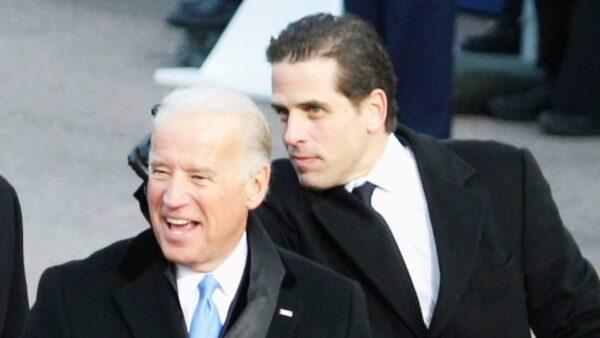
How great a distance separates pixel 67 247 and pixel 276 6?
1904mm

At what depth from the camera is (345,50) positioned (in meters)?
4.79

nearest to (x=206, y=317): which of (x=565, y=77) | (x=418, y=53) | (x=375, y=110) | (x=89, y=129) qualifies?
(x=375, y=110)

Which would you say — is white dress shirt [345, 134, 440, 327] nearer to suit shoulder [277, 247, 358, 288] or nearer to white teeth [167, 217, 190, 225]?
suit shoulder [277, 247, 358, 288]

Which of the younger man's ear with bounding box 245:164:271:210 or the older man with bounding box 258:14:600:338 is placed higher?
the younger man's ear with bounding box 245:164:271:210

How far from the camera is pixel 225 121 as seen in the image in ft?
12.7

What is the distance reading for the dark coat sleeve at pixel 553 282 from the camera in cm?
488

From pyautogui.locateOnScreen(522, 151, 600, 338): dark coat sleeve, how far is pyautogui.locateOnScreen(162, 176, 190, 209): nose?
137 centimetres

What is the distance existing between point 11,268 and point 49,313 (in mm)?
975

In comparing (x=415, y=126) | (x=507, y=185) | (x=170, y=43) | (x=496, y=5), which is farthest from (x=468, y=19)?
(x=507, y=185)

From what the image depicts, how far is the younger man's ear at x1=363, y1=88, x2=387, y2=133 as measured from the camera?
480cm

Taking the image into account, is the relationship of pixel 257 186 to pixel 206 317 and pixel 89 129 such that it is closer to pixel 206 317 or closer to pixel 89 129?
pixel 206 317

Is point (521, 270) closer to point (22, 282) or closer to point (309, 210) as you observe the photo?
point (309, 210)

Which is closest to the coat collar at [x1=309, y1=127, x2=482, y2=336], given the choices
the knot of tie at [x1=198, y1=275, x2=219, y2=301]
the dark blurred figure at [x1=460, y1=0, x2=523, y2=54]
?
the knot of tie at [x1=198, y1=275, x2=219, y2=301]

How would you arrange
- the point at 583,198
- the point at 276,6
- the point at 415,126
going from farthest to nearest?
the point at 276,6, the point at 583,198, the point at 415,126
